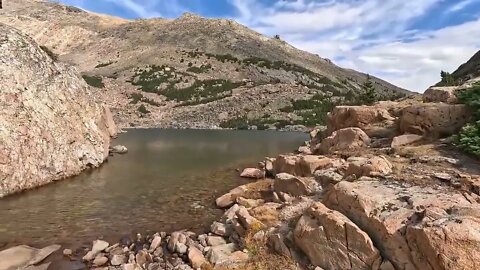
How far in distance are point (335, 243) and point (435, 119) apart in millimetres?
13507

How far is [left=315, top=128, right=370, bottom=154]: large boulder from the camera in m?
27.1

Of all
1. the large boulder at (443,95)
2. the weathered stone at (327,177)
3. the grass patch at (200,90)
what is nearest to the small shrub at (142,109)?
the grass patch at (200,90)

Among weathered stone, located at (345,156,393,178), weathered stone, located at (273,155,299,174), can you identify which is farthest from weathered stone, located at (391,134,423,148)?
weathered stone, located at (273,155,299,174)

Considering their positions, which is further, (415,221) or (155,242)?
(155,242)

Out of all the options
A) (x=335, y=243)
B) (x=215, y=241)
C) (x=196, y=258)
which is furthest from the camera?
(x=215, y=241)

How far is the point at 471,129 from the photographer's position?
64.7 feet

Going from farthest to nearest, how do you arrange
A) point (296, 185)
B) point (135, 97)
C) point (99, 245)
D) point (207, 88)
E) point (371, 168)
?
1. point (207, 88)
2. point (135, 97)
3. point (296, 185)
4. point (99, 245)
5. point (371, 168)

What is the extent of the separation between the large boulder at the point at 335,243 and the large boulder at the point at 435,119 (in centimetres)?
1181

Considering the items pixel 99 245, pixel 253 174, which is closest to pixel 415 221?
pixel 99 245

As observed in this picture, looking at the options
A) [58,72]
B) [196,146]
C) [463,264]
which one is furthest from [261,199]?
[196,146]

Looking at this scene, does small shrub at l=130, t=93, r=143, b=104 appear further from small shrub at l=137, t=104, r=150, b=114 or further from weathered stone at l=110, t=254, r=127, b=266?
weathered stone at l=110, t=254, r=127, b=266

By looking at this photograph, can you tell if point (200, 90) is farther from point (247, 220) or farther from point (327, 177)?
point (247, 220)

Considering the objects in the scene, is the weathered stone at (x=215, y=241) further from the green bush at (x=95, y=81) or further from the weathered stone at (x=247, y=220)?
the green bush at (x=95, y=81)

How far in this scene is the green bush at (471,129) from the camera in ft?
61.6
